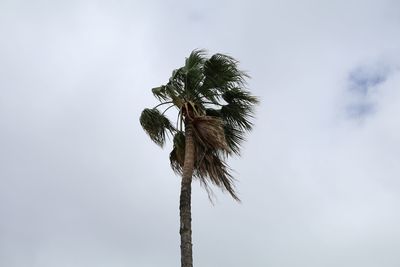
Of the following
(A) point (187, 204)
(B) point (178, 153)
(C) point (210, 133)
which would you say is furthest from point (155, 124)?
(A) point (187, 204)

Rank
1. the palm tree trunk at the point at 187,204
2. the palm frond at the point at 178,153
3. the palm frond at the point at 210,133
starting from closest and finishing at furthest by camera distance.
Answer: the palm tree trunk at the point at 187,204 → the palm frond at the point at 210,133 → the palm frond at the point at 178,153

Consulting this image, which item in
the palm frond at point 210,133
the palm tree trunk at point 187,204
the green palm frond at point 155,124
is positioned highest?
the green palm frond at point 155,124

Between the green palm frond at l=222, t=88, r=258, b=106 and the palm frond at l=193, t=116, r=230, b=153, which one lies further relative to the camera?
the green palm frond at l=222, t=88, r=258, b=106

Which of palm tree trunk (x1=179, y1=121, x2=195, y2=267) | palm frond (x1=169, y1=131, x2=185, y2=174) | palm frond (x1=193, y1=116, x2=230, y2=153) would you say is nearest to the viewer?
palm tree trunk (x1=179, y1=121, x2=195, y2=267)

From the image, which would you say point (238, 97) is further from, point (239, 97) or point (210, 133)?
point (210, 133)

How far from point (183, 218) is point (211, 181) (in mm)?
2174

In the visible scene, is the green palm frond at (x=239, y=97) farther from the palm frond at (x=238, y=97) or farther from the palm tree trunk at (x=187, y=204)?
the palm tree trunk at (x=187, y=204)

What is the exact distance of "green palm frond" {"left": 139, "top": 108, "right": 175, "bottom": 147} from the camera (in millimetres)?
14797

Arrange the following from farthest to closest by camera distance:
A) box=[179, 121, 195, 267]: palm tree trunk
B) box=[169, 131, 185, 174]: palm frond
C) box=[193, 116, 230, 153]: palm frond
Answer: box=[169, 131, 185, 174]: palm frond < box=[193, 116, 230, 153]: palm frond < box=[179, 121, 195, 267]: palm tree trunk

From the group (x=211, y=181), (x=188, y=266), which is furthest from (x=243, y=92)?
(x=188, y=266)

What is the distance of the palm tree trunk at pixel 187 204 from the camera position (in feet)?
37.1

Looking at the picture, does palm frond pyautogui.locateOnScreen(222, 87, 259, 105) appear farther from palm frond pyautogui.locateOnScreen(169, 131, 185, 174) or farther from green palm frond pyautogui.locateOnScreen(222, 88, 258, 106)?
palm frond pyautogui.locateOnScreen(169, 131, 185, 174)

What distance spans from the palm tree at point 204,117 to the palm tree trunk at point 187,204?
25mm

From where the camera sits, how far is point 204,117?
13547 mm
